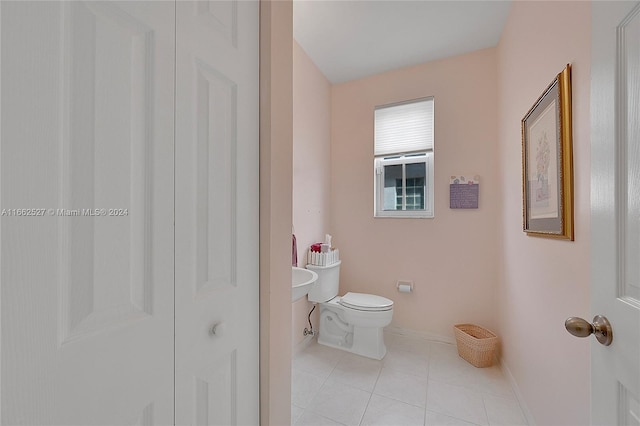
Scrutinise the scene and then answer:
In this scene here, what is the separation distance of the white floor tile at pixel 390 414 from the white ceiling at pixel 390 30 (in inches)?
101

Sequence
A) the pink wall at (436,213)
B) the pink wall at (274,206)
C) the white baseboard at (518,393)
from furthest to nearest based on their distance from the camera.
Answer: the pink wall at (436,213)
the white baseboard at (518,393)
the pink wall at (274,206)

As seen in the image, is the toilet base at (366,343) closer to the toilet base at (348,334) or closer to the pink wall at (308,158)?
the toilet base at (348,334)

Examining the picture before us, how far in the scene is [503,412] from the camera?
155 cm

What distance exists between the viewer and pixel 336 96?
9.23 feet

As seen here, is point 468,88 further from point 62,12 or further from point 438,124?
point 62,12

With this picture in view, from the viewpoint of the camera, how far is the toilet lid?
82.8 inches

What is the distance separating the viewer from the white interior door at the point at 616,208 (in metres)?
0.52

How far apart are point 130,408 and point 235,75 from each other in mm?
842

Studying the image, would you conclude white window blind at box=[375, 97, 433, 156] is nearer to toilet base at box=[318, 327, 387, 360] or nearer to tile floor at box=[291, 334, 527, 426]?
toilet base at box=[318, 327, 387, 360]

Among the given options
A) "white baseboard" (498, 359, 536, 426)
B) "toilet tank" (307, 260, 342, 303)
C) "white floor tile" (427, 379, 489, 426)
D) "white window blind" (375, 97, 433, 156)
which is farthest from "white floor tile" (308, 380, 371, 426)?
"white window blind" (375, 97, 433, 156)

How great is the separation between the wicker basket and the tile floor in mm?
50

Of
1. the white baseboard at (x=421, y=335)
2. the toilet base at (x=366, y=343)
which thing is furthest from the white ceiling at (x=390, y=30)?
the white baseboard at (x=421, y=335)

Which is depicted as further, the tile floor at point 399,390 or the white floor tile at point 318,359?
the white floor tile at point 318,359

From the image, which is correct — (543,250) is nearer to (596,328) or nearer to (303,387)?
(596,328)
